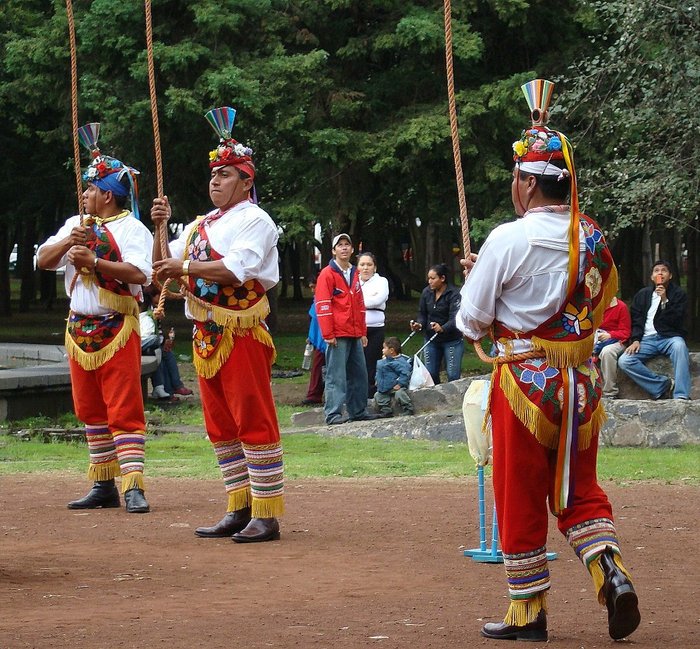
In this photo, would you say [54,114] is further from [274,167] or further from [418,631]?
[418,631]

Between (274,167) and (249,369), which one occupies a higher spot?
(274,167)

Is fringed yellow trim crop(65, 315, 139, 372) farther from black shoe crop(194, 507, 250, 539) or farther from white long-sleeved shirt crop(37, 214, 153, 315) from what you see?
black shoe crop(194, 507, 250, 539)

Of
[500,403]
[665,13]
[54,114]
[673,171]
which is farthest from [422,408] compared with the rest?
[54,114]

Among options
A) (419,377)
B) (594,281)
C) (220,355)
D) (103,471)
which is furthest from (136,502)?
(419,377)

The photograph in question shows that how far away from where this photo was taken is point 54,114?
29969 millimetres

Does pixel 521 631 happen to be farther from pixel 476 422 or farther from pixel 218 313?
pixel 218 313

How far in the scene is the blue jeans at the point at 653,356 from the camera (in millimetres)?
15391

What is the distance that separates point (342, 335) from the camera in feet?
50.0

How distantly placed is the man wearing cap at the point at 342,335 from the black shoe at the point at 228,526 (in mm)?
6920

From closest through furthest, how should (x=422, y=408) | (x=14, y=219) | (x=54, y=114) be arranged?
1. (x=422, y=408)
2. (x=54, y=114)
3. (x=14, y=219)

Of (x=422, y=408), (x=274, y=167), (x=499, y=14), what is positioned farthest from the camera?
(x=274, y=167)

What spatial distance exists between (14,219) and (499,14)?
16715 mm

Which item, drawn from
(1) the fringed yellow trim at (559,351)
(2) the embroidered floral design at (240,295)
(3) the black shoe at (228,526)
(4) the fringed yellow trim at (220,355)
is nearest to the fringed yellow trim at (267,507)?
(3) the black shoe at (228,526)

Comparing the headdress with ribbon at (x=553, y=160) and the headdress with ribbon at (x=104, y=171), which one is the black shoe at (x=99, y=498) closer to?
the headdress with ribbon at (x=104, y=171)
